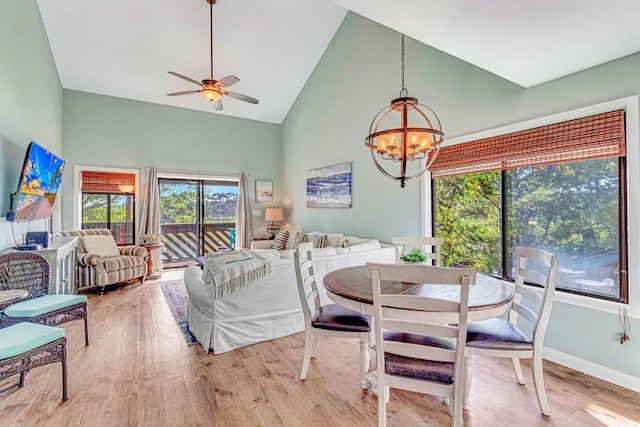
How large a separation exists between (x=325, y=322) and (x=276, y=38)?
4.87 metres

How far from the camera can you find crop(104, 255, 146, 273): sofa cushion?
4.64 m

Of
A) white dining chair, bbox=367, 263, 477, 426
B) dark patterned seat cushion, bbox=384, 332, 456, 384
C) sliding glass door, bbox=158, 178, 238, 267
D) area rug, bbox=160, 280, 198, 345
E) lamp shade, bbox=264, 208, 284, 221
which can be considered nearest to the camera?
white dining chair, bbox=367, 263, 477, 426

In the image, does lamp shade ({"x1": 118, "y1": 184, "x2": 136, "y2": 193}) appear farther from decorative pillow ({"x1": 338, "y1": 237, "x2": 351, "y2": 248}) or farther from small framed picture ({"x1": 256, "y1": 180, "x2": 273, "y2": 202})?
decorative pillow ({"x1": 338, "y1": 237, "x2": 351, "y2": 248})

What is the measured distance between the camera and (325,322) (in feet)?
7.22

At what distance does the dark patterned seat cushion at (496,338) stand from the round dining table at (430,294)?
0.24 metres

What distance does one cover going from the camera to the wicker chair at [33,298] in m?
2.32

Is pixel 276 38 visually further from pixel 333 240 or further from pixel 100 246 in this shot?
pixel 100 246

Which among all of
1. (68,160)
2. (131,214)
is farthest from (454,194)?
(68,160)

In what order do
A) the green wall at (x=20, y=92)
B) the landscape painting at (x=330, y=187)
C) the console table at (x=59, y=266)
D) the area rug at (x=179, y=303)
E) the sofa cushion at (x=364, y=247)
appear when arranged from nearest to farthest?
1. the green wall at (x=20, y=92)
2. the console table at (x=59, y=266)
3. the area rug at (x=179, y=303)
4. the sofa cushion at (x=364, y=247)
5. the landscape painting at (x=330, y=187)

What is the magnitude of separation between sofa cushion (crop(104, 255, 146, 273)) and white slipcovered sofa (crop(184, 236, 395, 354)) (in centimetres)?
215

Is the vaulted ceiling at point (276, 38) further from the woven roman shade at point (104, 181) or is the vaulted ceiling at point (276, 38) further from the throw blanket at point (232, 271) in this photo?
the throw blanket at point (232, 271)

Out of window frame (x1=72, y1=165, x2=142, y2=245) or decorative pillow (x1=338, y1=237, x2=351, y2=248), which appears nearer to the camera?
decorative pillow (x1=338, y1=237, x2=351, y2=248)

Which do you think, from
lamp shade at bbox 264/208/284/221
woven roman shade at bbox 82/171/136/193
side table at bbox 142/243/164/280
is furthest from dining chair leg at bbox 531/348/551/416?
woven roman shade at bbox 82/171/136/193

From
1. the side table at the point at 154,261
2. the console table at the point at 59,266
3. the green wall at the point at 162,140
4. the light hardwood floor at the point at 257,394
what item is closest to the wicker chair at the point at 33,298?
the console table at the point at 59,266
